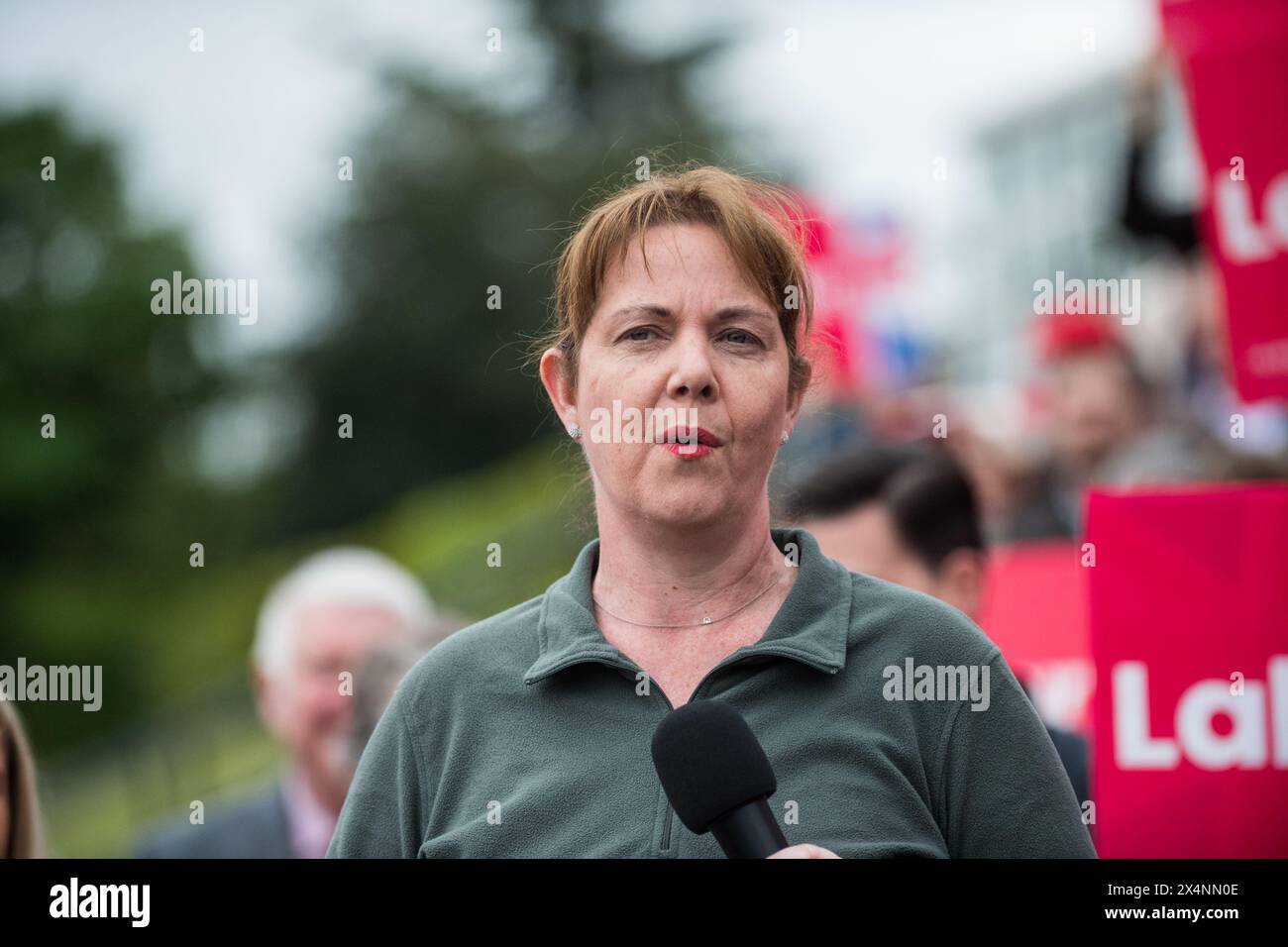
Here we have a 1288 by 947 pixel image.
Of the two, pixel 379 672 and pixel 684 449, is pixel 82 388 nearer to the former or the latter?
pixel 379 672

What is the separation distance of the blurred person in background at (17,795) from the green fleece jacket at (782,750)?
0.95 meters

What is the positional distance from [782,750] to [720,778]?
0.68 ft

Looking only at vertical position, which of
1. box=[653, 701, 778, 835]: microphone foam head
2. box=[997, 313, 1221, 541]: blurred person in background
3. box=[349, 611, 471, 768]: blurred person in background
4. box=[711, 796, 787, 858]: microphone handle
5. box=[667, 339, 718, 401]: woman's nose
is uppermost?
box=[997, 313, 1221, 541]: blurred person in background

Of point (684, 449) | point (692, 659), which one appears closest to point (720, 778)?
point (692, 659)

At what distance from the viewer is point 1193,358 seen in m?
6.43

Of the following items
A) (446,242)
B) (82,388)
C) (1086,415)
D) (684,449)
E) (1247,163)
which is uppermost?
(446,242)

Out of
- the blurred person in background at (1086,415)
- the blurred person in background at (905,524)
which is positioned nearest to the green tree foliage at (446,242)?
the blurred person in background at (1086,415)

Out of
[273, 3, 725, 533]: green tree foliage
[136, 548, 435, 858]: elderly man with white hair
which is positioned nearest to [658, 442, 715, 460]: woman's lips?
[136, 548, 435, 858]: elderly man with white hair

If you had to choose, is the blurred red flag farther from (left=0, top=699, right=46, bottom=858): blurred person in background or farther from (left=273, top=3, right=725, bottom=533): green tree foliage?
(left=273, top=3, right=725, bottom=533): green tree foliage

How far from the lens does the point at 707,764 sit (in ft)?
6.48

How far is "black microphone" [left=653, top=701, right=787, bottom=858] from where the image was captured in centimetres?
194
